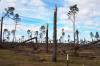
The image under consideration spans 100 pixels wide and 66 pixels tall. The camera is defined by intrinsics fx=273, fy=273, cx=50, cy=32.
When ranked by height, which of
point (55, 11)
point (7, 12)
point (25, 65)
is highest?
point (7, 12)

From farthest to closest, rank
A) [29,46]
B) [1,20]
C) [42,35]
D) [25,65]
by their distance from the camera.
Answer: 1. [42,35]
2. [29,46]
3. [1,20]
4. [25,65]

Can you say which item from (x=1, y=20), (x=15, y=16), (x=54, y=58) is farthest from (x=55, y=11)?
(x=15, y=16)

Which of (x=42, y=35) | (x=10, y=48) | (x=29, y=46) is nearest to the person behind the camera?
(x=10, y=48)

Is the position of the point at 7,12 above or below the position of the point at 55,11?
above

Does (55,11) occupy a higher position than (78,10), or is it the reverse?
(78,10)

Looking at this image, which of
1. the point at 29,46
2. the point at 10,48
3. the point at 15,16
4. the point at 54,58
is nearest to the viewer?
the point at 54,58

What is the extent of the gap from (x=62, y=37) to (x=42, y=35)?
1422cm

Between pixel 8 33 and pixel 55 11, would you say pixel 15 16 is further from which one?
pixel 55 11

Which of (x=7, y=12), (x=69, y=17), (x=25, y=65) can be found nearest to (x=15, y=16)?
(x=7, y=12)

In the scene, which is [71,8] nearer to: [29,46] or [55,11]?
[29,46]

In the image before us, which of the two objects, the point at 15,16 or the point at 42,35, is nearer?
the point at 15,16

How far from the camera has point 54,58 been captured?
113 ft

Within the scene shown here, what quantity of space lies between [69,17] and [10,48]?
30.0 meters

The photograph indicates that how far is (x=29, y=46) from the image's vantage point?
257 ft
